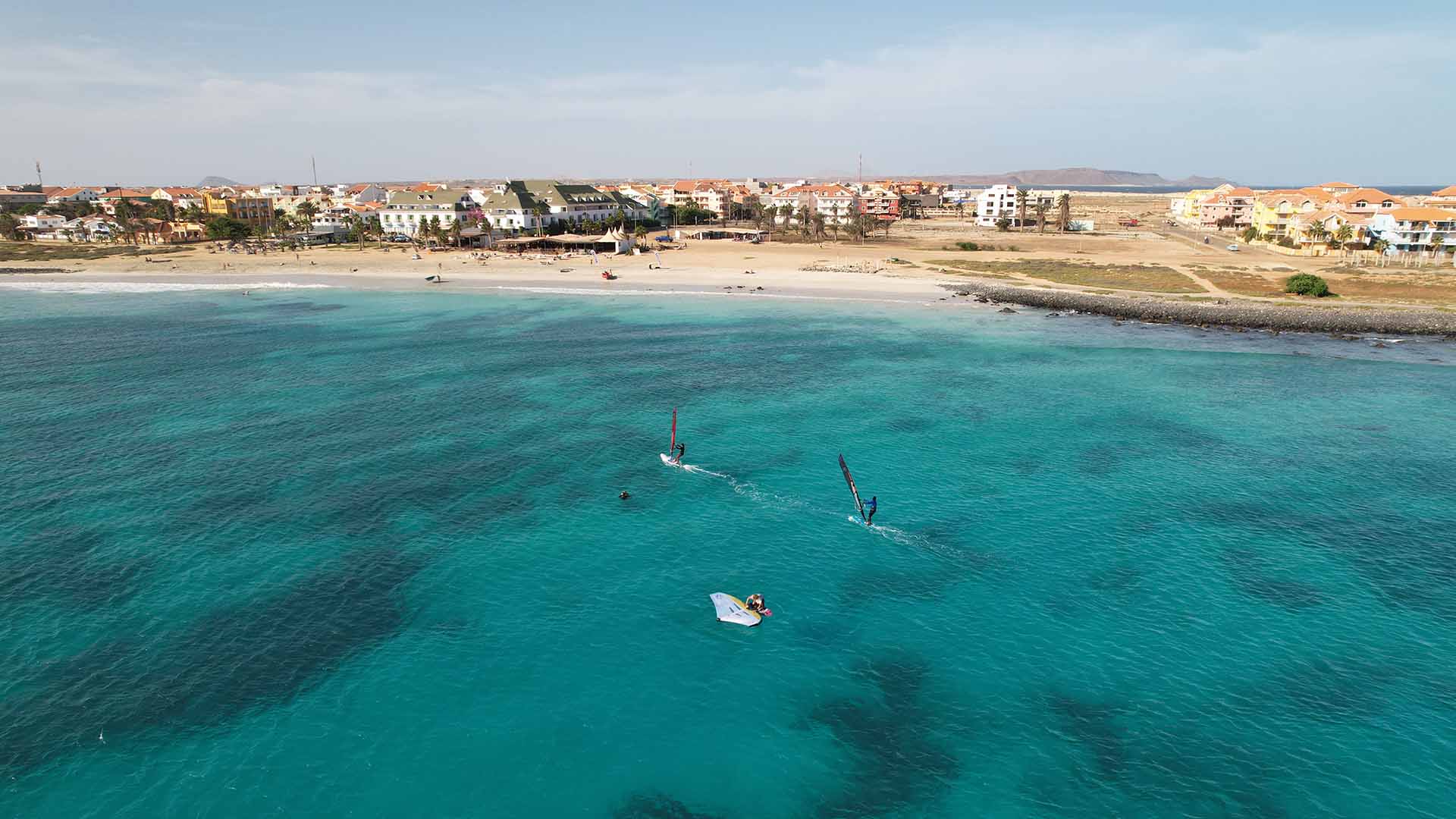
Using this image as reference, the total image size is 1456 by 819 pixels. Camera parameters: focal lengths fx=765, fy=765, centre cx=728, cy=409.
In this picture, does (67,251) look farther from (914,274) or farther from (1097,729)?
(1097,729)

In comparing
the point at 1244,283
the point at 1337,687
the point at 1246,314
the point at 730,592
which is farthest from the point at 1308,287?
the point at 730,592

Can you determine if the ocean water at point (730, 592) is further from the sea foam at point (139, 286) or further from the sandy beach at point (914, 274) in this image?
the sea foam at point (139, 286)

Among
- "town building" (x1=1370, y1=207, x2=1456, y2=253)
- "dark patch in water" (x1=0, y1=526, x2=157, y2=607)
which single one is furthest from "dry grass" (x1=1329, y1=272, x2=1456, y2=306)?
"dark patch in water" (x1=0, y1=526, x2=157, y2=607)

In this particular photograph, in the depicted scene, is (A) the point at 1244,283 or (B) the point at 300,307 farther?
(A) the point at 1244,283

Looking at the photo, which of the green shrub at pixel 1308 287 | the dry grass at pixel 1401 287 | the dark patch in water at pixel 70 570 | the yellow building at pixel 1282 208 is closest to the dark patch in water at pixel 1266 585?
the dark patch in water at pixel 70 570

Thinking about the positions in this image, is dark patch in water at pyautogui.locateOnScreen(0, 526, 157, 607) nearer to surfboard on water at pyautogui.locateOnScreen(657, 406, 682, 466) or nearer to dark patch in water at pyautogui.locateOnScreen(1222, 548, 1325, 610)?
surfboard on water at pyautogui.locateOnScreen(657, 406, 682, 466)
